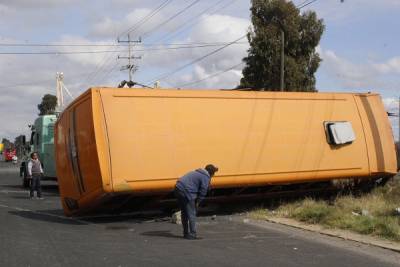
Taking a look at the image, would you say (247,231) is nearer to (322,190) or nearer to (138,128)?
(138,128)

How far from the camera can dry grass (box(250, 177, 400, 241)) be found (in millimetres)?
11445

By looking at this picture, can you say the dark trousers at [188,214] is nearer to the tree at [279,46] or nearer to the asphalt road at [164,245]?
the asphalt road at [164,245]

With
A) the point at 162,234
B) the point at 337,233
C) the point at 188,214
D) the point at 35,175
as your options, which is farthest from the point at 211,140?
the point at 35,175

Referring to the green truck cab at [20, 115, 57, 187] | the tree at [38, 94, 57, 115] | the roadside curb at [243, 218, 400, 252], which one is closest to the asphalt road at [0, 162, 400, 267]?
the roadside curb at [243, 218, 400, 252]

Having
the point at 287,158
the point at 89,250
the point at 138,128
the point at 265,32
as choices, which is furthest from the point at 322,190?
the point at 265,32

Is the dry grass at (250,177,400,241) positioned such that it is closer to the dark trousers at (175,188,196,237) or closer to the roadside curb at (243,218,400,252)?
the roadside curb at (243,218,400,252)

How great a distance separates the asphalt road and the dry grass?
902 mm

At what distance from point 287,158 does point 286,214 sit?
4.34 ft

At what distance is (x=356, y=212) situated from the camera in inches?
527

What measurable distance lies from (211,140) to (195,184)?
97.7 inches

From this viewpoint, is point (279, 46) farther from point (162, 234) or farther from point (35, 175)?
point (162, 234)

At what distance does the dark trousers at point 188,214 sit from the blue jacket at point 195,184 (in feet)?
0.25

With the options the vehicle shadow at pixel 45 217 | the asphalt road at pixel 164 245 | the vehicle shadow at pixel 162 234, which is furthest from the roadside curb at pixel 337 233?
the vehicle shadow at pixel 45 217

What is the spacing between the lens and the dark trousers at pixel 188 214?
10.8m
